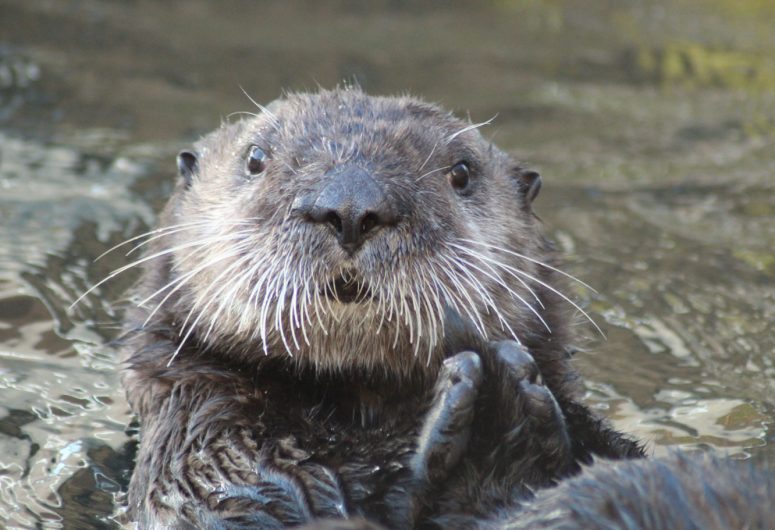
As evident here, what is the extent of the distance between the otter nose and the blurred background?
1.38 m

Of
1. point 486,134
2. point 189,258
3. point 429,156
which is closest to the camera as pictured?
point 429,156

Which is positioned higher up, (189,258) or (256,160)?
(256,160)

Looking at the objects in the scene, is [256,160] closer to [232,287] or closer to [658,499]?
[232,287]

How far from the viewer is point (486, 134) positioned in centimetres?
855

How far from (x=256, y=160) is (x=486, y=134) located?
4474 millimetres

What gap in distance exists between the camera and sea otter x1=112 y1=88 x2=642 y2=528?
11.5 feet

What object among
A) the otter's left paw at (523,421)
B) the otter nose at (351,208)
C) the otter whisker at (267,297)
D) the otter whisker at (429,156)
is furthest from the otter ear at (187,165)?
the otter's left paw at (523,421)

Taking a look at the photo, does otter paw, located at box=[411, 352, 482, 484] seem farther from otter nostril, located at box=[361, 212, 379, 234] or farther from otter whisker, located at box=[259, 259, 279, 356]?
otter whisker, located at box=[259, 259, 279, 356]

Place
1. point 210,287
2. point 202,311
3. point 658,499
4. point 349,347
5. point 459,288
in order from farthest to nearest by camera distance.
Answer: point 202,311 → point 210,287 → point 459,288 → point 349,347 → point 658,499

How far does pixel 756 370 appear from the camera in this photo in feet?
18.0

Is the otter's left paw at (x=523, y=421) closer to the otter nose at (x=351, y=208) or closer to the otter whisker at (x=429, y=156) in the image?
the otter nose at (x=351, y=208)

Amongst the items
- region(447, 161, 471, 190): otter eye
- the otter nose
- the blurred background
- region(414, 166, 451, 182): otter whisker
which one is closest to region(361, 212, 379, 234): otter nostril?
the otter nose

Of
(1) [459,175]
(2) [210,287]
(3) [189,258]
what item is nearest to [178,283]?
(3) [189,258]

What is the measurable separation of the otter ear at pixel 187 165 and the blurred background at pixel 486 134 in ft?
3.25
